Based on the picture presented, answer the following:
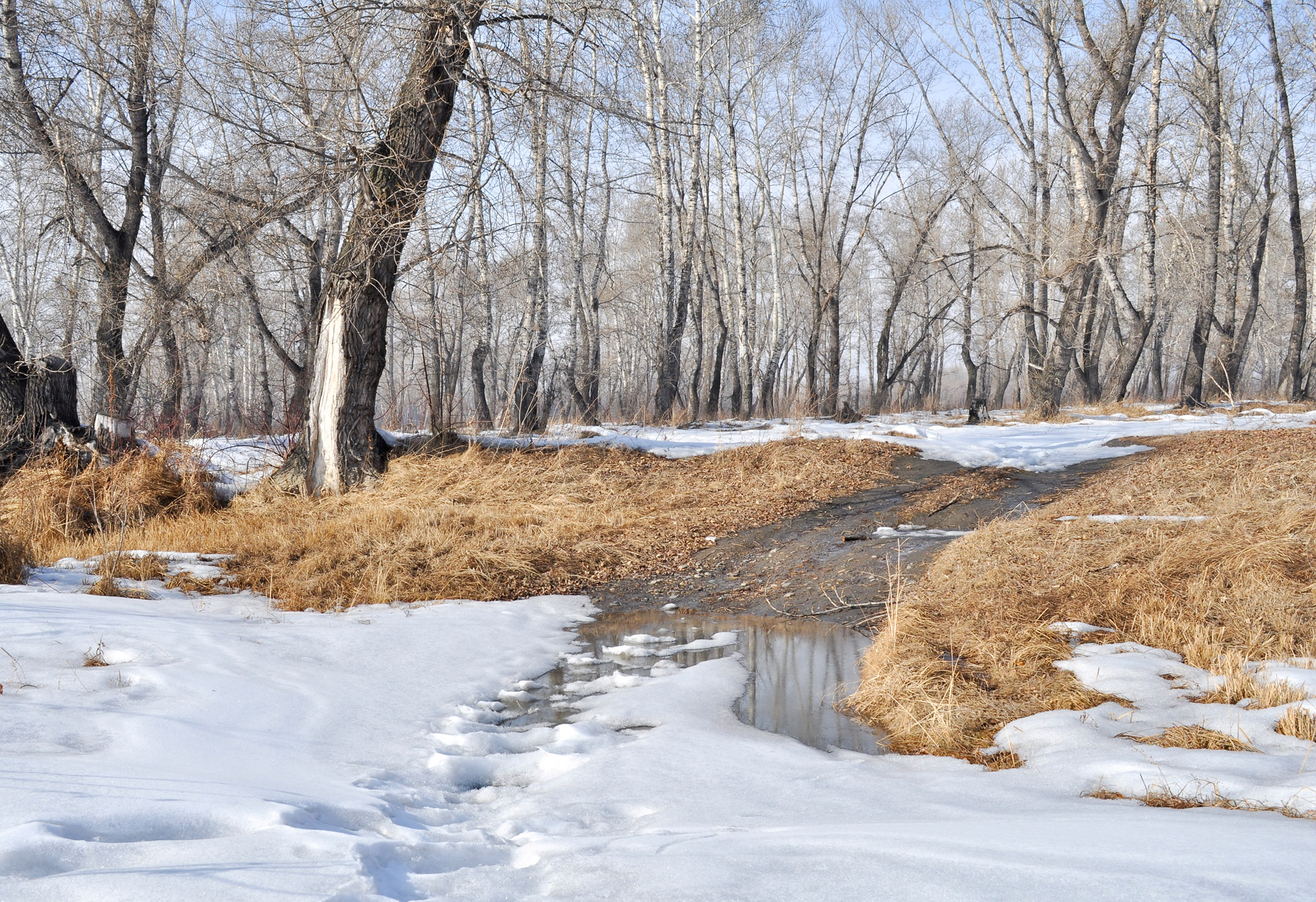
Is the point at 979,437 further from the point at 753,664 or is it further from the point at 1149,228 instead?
the point at 1149,228

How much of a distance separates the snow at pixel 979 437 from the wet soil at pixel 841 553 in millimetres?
607

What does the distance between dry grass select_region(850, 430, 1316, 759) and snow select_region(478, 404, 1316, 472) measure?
310cm

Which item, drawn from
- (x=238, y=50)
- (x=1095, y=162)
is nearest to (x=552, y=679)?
(x=238, y=50)

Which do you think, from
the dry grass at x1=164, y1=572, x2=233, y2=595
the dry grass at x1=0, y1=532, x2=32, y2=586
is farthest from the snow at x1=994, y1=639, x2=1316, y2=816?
the dry grass at x1=0, y1=532, x2=32, y2=586

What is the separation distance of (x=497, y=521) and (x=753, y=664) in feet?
11.4

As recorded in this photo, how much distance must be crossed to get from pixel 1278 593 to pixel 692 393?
15.0 m

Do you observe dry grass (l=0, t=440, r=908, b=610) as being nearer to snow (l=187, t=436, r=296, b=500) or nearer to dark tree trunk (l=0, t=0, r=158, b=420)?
snow (l=187, t=436, r=296, b=500)

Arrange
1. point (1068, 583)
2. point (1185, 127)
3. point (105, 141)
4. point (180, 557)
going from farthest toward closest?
point (1185, 127)
point (105, 141)
point (180, 557)
point (1068, 583)

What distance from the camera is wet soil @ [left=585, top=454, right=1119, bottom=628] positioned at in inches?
232

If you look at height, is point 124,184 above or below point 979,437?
above

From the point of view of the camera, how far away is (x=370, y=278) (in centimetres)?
831

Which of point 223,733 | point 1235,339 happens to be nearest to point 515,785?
point 223,733

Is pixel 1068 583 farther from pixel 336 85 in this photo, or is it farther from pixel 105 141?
pixel 105 141

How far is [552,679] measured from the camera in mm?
4414
